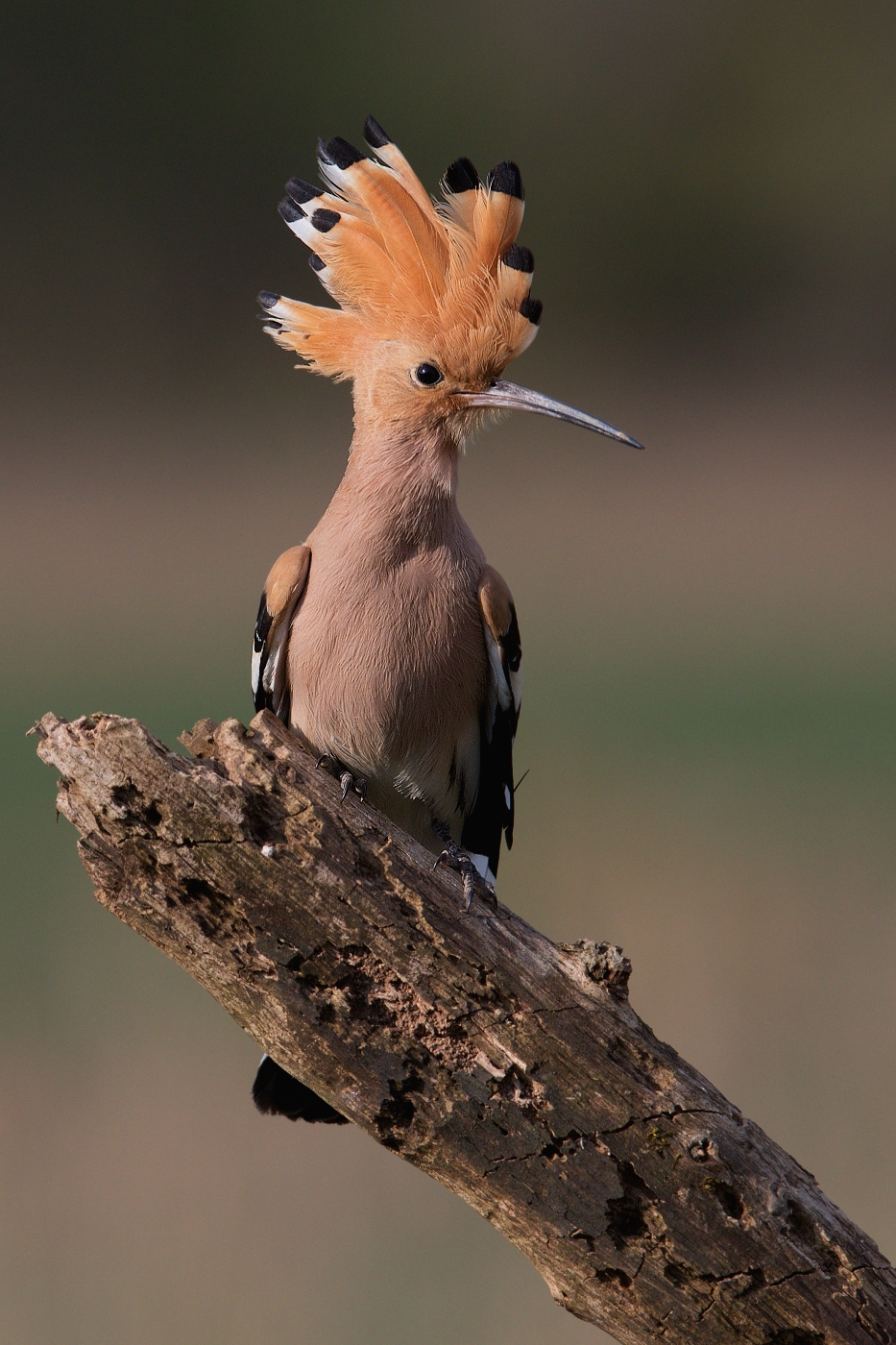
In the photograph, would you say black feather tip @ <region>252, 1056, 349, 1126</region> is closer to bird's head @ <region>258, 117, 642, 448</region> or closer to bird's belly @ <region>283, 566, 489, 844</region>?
bird's belly @ <region>283, 566, 489, 844</region>

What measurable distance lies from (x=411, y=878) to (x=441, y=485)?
0.50m

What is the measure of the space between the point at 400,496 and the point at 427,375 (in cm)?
13

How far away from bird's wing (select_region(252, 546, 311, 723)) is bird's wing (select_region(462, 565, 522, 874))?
197mm

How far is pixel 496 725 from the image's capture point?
1590 mm

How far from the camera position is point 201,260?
7492 mm

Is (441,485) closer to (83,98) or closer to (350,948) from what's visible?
(350,948)

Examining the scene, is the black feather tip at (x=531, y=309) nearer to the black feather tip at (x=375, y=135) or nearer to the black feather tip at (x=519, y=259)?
the black feather tip at (x=519, y=259)

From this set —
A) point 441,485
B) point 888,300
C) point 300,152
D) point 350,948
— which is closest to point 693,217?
point 888,300

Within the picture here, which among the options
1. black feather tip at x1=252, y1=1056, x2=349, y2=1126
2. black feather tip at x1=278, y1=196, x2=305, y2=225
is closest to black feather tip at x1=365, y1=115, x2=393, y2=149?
black feather tip at x1=278, y1=196, x2=305, y2=225

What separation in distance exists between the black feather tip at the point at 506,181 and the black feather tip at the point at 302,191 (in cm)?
20

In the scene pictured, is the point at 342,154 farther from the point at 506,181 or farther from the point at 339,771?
the point at 339,771

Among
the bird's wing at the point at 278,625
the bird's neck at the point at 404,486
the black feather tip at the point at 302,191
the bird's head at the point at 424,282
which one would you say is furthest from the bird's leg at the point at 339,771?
the black feather tip at the point at 302,191

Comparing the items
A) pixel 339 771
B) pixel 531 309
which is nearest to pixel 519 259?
pixel 531 309

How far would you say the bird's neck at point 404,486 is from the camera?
1469mm
